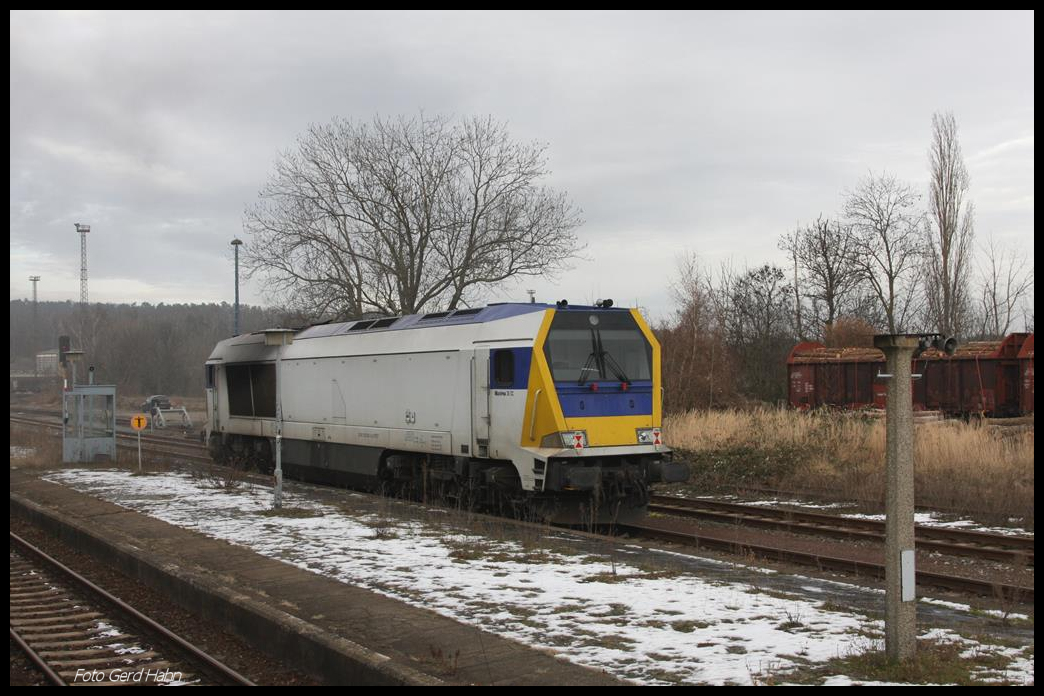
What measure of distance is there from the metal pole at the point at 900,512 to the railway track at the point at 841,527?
5.02 m

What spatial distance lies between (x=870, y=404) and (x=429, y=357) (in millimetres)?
18918

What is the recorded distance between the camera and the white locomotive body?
1262cm

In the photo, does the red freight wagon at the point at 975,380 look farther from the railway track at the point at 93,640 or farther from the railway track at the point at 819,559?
the railway track at the point at 93,640

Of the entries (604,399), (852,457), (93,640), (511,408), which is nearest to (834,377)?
Result: (852,457)

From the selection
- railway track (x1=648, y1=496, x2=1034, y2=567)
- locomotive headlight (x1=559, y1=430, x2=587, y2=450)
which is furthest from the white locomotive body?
railway track (x1=648, y1=496, x2=1034, y2=567)

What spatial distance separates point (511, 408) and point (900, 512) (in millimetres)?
7354

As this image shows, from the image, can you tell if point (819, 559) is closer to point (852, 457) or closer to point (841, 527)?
point (841, 527)

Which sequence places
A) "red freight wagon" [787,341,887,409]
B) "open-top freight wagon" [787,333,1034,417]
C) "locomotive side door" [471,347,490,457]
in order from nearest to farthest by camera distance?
1. "locomotive side door" [471,347,490,457]
2. "open-top freight wagon" [787,333,1034,417]
3. "red freight wagon" [787,341,887,409]

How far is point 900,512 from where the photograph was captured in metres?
6.12

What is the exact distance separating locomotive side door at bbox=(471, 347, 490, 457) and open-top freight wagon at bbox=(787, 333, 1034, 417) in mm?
13648

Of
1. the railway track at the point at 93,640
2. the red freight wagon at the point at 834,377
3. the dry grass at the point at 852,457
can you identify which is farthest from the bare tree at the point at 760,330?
the railway track at the point at 93,640

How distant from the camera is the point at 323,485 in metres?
19.2

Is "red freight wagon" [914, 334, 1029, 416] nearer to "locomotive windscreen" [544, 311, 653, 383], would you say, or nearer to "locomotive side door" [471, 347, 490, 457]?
"locomotive windscreen" [544, 311, 653, 383]
